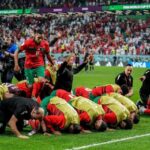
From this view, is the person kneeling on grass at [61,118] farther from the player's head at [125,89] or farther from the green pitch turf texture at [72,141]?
the player's head at [125,89]

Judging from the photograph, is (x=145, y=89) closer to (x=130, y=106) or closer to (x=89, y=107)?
(x=130, y=106)

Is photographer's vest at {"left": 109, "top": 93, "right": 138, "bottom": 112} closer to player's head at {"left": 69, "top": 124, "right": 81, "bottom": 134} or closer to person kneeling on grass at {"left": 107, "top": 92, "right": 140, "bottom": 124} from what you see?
person kneeling on grass at {"left": 107, "top": 92, "right": 140, "bottom": 124}

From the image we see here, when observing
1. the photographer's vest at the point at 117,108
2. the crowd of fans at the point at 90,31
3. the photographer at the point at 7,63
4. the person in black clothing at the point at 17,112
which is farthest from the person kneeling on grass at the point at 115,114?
the crowd of fans at the point at 90,31

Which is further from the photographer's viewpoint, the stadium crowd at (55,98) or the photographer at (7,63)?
the photographer at (7,63)

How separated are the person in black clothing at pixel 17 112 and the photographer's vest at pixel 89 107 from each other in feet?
3.77

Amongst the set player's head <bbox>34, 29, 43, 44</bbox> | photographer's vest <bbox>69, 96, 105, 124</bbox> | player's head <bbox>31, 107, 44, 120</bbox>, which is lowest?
photographer's vest <bbox>69, 96, 105, 124</bbox>

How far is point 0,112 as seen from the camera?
360 inches

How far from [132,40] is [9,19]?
1829cm

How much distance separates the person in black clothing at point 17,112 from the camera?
8.74 m

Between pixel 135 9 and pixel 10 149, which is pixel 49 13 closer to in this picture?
pixel 135 9

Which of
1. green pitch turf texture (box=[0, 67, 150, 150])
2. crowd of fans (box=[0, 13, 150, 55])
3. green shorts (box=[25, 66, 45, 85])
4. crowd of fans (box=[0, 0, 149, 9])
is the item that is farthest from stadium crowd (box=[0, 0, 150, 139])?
crowd of fans (box=[0, 0, 149, 9])

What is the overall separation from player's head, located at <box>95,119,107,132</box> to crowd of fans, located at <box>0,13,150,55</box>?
31326 millimetres

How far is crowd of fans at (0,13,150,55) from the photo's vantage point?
44.7m

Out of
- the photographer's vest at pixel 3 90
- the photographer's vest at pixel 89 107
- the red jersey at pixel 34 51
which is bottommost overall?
the photographer's vest at pixel 89 107
